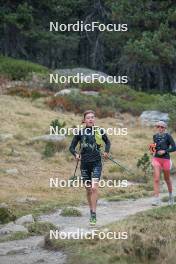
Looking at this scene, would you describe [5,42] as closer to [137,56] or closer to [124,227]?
[137,56]

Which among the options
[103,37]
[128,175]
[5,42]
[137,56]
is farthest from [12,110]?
[5,42]

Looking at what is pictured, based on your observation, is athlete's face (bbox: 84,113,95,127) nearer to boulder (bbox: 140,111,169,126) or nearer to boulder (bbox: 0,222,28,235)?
boulder (bbox: 0,222,28,235)

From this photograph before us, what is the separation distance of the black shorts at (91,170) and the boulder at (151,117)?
1719cm

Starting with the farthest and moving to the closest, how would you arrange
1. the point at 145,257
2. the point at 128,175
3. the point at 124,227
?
the point at 128,175
the point at 124,227
the point at 145,257

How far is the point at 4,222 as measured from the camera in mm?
10977

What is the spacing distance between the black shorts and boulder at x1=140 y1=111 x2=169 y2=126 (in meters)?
17.2

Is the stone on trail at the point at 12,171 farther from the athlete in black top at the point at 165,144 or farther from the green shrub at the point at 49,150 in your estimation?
the athlete in black top at the point at 165,144

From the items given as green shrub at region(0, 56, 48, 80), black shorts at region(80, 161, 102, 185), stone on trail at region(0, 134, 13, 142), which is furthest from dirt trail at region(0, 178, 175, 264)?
green shrub at region(0, 56, 48, 80)

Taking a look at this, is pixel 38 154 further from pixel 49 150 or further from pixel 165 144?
pixel 165 144

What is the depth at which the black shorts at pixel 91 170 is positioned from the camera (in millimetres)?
9359

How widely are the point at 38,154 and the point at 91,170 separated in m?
9.08

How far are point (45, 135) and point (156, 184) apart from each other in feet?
31.5

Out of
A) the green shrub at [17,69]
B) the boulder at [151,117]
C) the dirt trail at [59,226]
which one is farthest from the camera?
the green shrub at [17,69]

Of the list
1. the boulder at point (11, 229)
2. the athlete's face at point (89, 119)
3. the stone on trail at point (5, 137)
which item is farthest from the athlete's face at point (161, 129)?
the stone on trail at point (5, 137)
